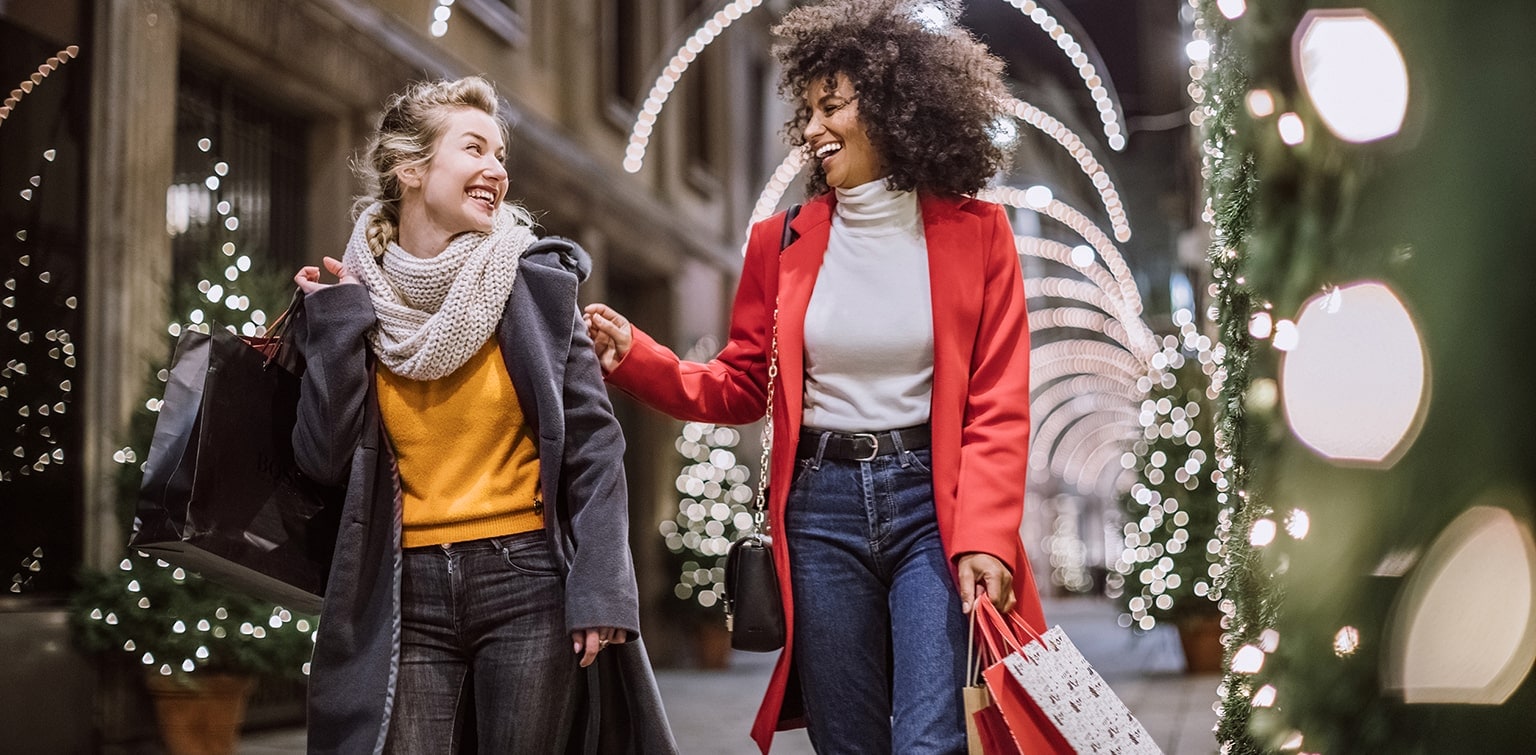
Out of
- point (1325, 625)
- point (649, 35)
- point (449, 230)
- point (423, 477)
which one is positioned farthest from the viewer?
point (649, 35)

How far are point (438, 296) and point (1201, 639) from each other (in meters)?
9.01

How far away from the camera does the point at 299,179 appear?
8891mm

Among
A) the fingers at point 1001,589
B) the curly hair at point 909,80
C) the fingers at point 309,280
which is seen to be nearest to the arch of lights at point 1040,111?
the curly hair at point 909,80

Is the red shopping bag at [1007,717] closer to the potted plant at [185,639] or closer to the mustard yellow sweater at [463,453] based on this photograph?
the mustard yellow sweater at [463,453]

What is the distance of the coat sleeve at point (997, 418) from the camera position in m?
2.96

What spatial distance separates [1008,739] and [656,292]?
11.7 metres

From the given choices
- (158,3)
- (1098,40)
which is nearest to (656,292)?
(1098,40)

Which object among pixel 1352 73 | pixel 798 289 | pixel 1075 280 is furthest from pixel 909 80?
pixel 1075 280

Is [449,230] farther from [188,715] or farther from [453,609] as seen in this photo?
[188,715]

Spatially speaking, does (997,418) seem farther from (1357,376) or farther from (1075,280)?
(1075,280)

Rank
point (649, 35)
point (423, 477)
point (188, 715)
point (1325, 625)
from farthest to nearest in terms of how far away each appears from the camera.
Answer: point (649, 35), point (188, 715), point (423, 477), point (1325, 625)

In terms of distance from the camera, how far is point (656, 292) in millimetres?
14344

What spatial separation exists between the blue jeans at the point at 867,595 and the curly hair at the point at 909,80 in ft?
2.19

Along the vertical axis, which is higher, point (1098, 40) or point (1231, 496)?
point (1098, 40)
